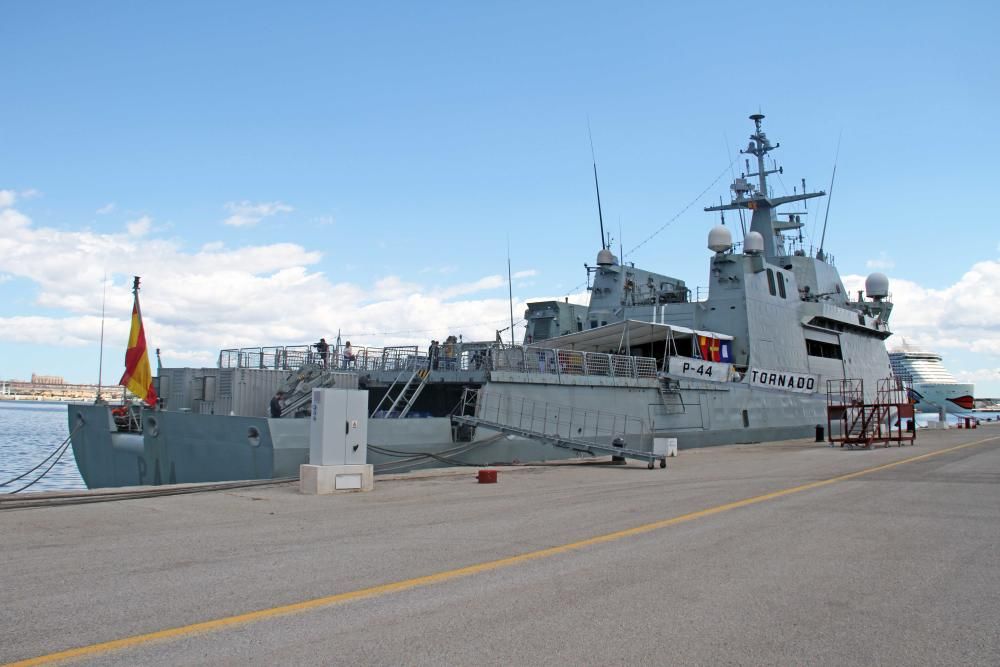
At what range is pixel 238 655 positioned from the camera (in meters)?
3.66

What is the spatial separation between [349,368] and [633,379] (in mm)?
8333

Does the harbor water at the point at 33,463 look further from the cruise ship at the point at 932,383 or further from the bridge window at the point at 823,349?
the cruise ship at the point at 932,383

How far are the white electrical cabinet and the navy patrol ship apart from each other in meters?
2.70

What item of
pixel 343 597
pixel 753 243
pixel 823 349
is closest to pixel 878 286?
pixel 823 349

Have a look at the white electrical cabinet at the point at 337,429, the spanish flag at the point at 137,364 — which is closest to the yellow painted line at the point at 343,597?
the white electrical cabinet at the point at 337,429

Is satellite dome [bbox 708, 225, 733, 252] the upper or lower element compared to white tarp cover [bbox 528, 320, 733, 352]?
upper

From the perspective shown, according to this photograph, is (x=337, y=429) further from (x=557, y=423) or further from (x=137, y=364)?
(x=557, y=423)

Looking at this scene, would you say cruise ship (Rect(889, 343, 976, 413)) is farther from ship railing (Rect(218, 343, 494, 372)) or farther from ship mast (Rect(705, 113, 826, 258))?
ship railing (Rect(218, 343, 494, 372))

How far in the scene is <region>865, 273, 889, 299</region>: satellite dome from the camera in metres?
36.1

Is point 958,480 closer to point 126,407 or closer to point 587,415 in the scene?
point 587,415

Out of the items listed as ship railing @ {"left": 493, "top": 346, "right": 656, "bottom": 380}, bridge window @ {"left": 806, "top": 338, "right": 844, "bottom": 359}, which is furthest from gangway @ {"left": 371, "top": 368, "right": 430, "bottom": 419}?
bridge window @ {"left": 806, "top": 338, "right": 844, "bottom": 359}

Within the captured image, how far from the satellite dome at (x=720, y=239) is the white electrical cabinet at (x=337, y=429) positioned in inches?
755

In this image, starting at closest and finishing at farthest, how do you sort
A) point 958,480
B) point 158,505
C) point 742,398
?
point 158,505 < point 958,480 < point 742,398

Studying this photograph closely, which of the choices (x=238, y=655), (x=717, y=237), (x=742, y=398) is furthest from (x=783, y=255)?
(x=238, y=655)
